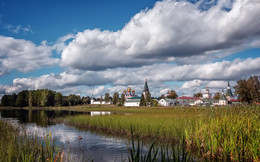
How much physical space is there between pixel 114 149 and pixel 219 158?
777cm

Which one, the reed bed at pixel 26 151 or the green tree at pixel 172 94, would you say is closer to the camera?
the reed bed at pixel 26 151

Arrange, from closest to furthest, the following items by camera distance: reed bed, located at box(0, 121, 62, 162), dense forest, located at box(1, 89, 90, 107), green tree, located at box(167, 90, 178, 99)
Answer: reed bed, located at box(0, 121, 62, 162), dense forest, located at box(1, 89, 90, 107), green tree, located at box(167, 90, 178, 99)

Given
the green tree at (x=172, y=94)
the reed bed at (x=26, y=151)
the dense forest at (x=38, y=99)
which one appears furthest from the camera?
the green tree at (x=172, y=94)

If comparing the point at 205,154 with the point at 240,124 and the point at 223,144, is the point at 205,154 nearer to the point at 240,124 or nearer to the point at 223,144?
the point at 223,144

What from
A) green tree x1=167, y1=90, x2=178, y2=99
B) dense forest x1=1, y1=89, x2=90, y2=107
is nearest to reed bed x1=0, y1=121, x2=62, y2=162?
dense forest x1=1, y1=89, x2=90, y2=107

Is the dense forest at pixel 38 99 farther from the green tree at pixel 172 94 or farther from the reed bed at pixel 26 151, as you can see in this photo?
the reed bed at pixel 26 151

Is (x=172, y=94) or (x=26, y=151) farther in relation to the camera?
(x=172, y=94)

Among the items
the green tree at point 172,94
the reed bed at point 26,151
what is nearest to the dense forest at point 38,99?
the green tree at point 172,94

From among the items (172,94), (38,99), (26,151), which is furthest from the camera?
(172,94)

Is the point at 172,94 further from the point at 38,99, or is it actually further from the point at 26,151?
the point at 26,151

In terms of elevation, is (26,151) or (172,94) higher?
(172,94)

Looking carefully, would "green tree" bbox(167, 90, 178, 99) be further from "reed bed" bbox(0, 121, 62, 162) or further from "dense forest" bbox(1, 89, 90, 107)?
"reed bed" bbox(0, 121, 62, 162)

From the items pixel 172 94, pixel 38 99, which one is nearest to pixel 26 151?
pixel 38 99

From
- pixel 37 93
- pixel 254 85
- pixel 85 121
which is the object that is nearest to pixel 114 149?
pixel 85 121
